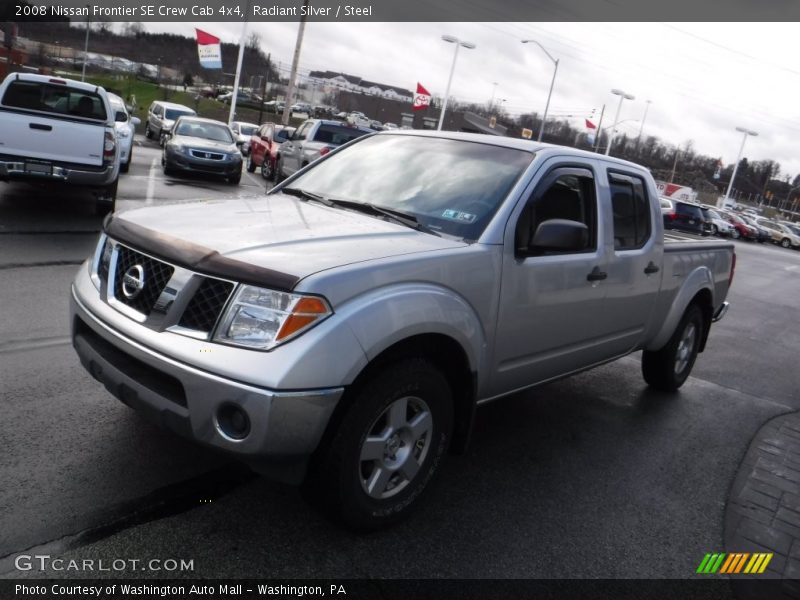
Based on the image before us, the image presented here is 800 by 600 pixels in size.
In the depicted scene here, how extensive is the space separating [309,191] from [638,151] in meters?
94.8

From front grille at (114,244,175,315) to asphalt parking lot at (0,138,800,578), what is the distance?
894mm

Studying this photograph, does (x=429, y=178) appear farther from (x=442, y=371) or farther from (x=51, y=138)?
(x=51, y=138)

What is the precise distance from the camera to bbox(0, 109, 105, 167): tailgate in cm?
877

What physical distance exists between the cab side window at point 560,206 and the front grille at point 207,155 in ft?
47.0

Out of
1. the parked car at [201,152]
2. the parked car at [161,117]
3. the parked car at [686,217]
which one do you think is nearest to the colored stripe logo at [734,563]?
the parked car at [201,152]

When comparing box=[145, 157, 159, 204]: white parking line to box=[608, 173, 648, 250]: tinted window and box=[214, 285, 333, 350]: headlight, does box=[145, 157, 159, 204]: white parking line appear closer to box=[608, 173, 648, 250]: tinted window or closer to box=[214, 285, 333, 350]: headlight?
box=[608, 173, 648, 250]: tinted window

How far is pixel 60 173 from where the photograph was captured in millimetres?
9023

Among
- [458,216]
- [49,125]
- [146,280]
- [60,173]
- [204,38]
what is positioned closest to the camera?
[146,280]

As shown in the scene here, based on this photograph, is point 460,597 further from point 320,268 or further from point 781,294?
point 781,294

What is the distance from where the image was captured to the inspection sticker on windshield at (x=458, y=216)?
3.51 m

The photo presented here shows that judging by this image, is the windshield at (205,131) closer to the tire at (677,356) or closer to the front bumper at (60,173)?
the front bumper at (60,173)

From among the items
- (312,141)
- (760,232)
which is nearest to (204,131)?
(312,141)

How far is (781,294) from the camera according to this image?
16.0 meters

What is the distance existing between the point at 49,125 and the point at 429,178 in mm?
7141
